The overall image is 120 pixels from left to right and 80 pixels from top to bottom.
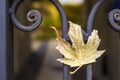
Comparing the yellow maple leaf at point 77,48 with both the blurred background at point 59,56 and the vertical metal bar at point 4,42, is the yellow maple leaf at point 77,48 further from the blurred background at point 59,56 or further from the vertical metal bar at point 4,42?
the blurred background at point 59,56

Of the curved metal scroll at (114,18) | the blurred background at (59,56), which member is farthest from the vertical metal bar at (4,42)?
the blurred background at (59,56)

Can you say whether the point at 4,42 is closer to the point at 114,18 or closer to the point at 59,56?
the point at 114,18

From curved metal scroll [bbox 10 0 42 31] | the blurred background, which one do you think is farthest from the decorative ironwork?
the blurred background

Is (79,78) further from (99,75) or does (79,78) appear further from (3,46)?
(3,46)

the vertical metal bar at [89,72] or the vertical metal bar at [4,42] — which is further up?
the vertical metal bar at [4,42]

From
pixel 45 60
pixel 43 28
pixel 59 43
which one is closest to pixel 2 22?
pixel 59 43

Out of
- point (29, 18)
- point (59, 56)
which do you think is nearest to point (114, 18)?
point (29, 18)

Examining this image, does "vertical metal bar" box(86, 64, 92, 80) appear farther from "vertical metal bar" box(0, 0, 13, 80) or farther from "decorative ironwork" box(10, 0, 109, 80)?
"vertical metal bar" box(0, 0, 13, 80)

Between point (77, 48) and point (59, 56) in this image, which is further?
point (59, 56)
